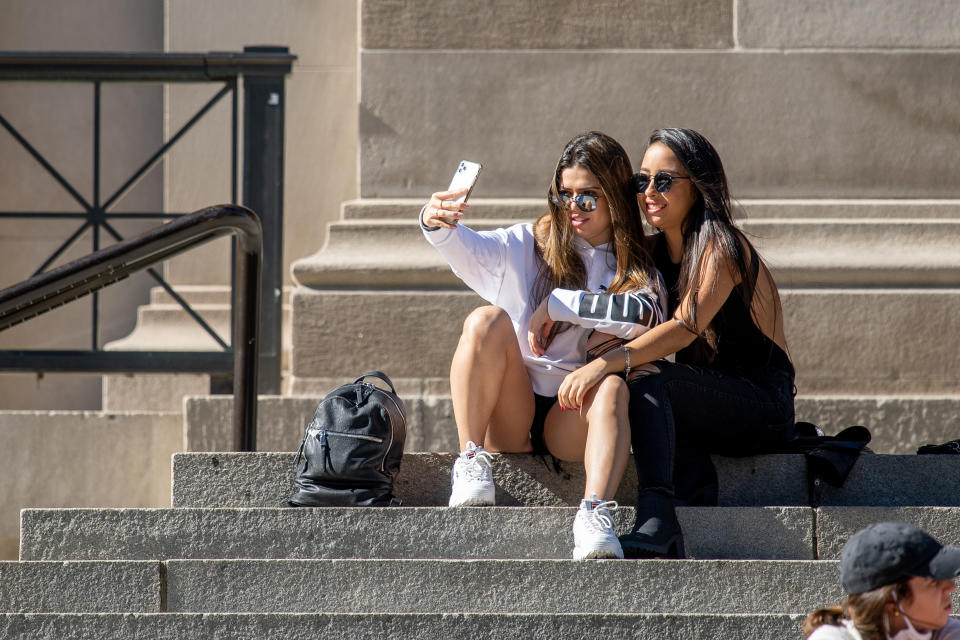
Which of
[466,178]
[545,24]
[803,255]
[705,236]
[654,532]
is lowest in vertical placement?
[654,532]

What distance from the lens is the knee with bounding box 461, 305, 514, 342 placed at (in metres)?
3.95

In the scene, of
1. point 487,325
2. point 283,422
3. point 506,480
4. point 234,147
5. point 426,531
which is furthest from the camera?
point 234,147

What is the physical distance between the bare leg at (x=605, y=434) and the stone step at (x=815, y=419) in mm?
1609

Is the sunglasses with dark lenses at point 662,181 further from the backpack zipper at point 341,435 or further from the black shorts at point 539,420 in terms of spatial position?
the backpack zipper at point 341,435

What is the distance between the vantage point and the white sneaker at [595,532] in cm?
351

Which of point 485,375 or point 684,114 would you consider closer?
point 485,375

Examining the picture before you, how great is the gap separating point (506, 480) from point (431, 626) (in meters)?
1.01

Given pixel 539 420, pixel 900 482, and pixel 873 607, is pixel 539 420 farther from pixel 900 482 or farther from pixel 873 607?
pixel 873 607

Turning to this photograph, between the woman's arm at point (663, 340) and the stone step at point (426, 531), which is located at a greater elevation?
the woman's arm at point (663, 340)

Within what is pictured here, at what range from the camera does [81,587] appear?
3.52 meters

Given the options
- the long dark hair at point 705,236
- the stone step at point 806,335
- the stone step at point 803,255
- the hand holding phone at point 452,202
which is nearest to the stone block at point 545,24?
the stone step at point 803,255

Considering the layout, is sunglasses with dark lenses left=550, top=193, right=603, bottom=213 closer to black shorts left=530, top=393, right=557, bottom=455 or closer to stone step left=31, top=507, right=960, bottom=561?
black shorts left=530, top=393, right=557, bottom=455

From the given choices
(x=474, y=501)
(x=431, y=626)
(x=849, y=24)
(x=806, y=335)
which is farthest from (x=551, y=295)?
(x=849, y=24)

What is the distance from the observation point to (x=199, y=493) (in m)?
4.14
